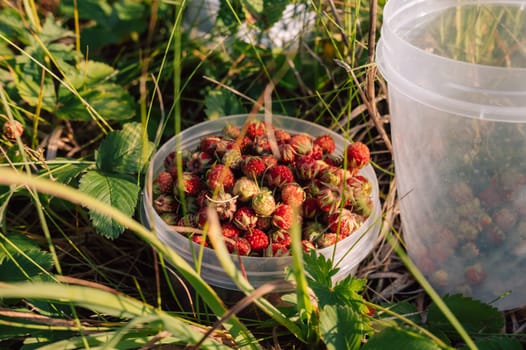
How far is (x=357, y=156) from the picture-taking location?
1.00 meters

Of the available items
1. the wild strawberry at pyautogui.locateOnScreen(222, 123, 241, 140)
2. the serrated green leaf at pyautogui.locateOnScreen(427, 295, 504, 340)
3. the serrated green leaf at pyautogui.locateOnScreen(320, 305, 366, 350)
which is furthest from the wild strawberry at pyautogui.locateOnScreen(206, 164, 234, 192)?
the serrated green leaf at pyautogui.locateOnScreen(427, 295, 504, 340)

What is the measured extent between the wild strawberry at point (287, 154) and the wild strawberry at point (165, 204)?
8.1 inches

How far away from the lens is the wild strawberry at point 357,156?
1.00 metres

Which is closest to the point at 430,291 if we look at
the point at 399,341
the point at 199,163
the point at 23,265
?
the point at 399,341

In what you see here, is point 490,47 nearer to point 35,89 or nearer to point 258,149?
point 258,149

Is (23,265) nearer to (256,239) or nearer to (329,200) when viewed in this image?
(256,239)

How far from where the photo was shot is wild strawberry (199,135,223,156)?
1026mm

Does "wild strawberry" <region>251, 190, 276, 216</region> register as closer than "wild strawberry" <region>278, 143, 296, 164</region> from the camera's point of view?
Yes

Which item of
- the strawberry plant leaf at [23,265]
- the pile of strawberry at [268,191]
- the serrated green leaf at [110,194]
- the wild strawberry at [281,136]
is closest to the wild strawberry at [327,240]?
the pile of strawberry at [268,191]

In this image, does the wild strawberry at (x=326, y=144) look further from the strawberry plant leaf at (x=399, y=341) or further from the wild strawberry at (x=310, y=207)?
the strawberry plant leaf at (x=399, y=341)

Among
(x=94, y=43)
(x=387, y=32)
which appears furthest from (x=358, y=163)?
(x=94, y=43)

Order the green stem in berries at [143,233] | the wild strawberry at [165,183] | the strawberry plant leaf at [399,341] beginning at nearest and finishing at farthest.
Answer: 1. the green stem in berries at [143,233]
2. the strawberry plant leaf at [399,341]
3. the wild strawberry at [165,183]

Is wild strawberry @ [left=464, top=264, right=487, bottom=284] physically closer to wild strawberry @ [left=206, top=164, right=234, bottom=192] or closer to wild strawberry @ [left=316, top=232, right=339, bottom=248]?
wild strawberry @ [left=316, top=232, right=339, bottom=248]

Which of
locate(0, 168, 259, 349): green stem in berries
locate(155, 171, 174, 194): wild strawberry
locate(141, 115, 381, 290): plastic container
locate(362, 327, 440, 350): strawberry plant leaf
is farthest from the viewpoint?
locate(155, 171, 174, 194): wild strawberry
